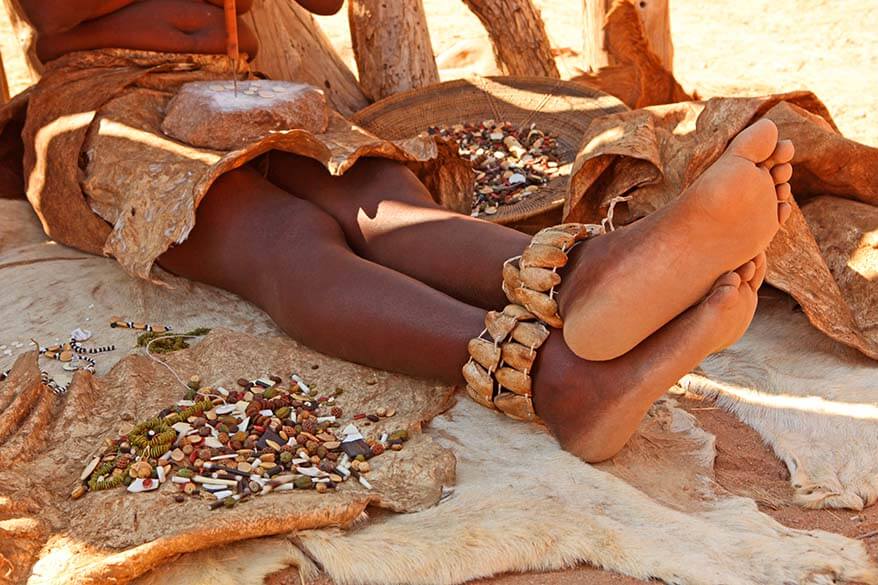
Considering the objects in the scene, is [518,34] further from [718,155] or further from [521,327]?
[521,327]

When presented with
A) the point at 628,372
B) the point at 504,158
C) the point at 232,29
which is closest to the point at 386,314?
the point at 628,372

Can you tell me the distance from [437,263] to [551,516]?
0.72m

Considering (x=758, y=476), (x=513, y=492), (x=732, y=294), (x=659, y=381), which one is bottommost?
(x=758, y=476)

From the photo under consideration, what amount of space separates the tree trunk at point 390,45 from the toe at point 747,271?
2.52 meters

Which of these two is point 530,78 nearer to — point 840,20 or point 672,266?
point 672,266

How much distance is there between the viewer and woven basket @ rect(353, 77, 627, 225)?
367 centimetres

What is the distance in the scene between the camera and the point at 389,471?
196cm

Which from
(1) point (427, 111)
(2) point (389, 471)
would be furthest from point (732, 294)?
(1) point (427, 111)

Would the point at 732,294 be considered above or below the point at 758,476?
above

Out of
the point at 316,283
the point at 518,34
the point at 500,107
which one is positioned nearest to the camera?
the point at 316,283

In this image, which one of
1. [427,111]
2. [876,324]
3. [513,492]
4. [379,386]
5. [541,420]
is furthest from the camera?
[427,111]

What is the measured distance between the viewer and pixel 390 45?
4090mm

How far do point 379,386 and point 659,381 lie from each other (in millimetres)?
714

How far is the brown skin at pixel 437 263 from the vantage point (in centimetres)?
174
